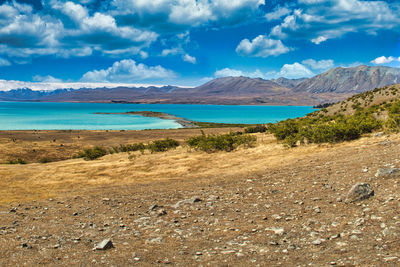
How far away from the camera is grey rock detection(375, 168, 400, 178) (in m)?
10.9

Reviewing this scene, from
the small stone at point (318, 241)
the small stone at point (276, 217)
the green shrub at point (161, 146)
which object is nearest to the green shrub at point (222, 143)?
the green shrub at point (161, 146)

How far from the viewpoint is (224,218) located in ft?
33.7

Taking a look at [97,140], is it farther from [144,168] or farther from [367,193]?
[367,193]

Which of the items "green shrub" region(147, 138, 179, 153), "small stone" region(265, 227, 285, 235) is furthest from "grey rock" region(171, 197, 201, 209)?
"green shrub" region(147, 138, 179, 153)

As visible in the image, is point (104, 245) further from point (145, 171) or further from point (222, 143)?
point (222, 143)

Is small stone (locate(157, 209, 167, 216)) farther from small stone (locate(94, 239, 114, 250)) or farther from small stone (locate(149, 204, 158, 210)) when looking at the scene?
small stone (locate(94, 239, 114, 250))

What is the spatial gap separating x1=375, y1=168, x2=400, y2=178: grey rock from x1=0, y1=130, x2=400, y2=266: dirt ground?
0.25 meters

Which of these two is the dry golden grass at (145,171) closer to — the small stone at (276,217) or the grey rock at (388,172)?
the grey rock at (388,172)

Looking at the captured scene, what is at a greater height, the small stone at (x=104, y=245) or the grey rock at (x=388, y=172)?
the grey rock at (x=388, y=172)

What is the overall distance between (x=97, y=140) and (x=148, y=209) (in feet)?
212

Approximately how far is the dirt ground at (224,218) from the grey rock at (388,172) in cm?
25

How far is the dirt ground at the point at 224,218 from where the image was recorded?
286 inches

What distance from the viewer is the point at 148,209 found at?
12.1 meters

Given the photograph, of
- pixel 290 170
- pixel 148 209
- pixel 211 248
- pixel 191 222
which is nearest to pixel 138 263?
pixel 211 248
